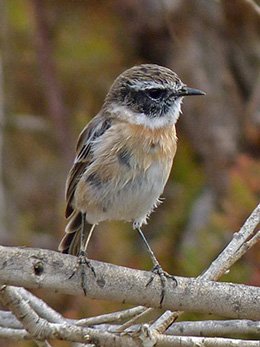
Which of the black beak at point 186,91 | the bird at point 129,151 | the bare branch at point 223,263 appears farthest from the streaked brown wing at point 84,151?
the bare branch at point 223,263

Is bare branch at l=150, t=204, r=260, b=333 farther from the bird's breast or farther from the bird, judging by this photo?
the bird's breast

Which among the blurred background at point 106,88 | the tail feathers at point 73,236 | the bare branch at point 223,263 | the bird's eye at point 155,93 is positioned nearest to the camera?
the bare branch at point 223,263

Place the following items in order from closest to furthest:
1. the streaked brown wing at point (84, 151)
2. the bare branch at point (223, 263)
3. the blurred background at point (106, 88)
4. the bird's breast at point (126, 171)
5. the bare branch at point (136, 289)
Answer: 1. the bare branch at point (136, 289)
2. the bare branch at point (223, 263)
3. the bird's breast at point (126, 171)
4. the streaked brown wing at point (84, 151)
5. the blurred background at point (106, 88)

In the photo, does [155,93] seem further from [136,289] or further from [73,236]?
[136,289]

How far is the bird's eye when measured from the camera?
481 cm

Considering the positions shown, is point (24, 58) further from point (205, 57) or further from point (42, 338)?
point (42, 338)

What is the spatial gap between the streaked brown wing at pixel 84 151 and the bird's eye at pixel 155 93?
0.33 meters

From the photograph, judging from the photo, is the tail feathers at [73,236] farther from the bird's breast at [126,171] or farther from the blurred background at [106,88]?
the blurred background at [106,88]

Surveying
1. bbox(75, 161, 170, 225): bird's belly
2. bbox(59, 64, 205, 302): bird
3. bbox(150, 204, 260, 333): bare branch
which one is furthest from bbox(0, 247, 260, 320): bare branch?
bbox(75, 161, 170, 225): bird's belly

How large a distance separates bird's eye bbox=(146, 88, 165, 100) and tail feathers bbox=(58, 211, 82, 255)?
98 centimetres

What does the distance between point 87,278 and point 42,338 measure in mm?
363

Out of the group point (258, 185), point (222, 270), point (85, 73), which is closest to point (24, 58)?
point (85, 73)

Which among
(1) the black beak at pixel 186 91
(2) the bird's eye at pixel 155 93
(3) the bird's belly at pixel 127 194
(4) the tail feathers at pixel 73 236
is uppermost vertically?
(1) the black beak at pixel 186 91

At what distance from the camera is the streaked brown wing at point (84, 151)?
194 inches
